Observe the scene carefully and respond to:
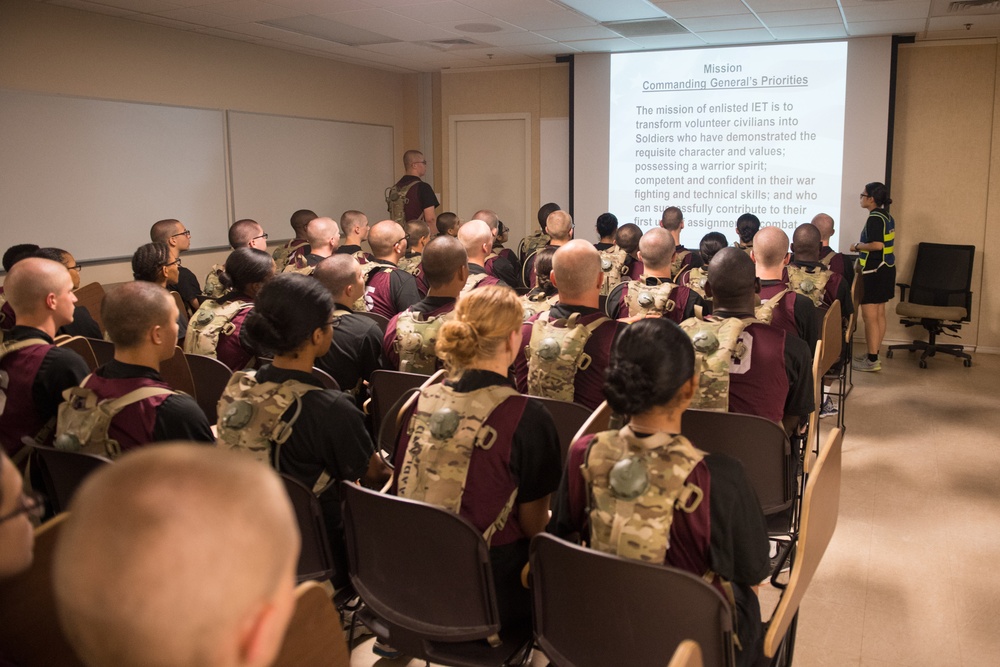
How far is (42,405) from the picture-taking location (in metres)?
2.87

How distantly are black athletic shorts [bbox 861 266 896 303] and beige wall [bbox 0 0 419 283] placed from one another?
19.4 ft

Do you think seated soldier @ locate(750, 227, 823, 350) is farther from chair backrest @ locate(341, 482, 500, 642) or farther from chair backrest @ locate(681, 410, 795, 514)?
chair backrest @ locate(341, 482, 500, 642)

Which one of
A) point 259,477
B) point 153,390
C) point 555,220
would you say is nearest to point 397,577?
point 153,390

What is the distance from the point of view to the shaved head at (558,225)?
21.2 ft

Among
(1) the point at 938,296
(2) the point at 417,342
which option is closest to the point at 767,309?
(2) the point at 417,342

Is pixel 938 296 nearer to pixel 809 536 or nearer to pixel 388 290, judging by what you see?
pixel 388 290

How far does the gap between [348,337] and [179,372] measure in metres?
0.85

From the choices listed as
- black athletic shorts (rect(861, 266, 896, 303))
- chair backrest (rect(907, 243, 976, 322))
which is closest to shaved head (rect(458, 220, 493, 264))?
black athletic shorts (rect(861, 266, 896, 303))

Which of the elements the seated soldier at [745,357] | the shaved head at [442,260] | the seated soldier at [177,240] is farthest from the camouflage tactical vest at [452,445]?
the seated soldier at [177,240]

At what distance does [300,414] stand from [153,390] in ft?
1.66

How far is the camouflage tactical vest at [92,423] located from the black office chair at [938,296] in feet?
22.9

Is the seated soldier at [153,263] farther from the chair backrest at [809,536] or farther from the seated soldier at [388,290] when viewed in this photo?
the chair backrest at [809,536]

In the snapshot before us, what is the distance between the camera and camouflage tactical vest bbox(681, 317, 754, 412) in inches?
124

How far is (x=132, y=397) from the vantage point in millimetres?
2451
